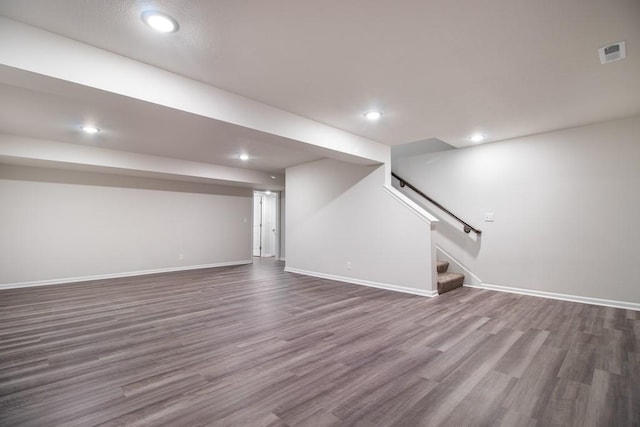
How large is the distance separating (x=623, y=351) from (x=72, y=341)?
204 inches

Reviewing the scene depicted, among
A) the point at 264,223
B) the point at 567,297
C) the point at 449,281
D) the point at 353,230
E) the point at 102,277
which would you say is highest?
the point at 264,223

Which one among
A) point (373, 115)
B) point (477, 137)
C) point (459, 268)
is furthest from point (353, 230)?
point (477, 137)

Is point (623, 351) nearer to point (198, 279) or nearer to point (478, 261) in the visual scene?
point (478, 261)

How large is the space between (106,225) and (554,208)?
856 centimetres

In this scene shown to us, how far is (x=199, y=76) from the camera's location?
2.81 metres

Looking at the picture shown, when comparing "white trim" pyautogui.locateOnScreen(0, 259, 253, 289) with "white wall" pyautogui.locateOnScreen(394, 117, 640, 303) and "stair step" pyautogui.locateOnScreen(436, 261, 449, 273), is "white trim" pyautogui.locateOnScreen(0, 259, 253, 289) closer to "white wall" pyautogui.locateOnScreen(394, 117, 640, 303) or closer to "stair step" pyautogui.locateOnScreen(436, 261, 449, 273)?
"stair step" pyautogui.locateOnScreen(436, 261, 449, 273)

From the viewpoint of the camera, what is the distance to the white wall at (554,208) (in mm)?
3939

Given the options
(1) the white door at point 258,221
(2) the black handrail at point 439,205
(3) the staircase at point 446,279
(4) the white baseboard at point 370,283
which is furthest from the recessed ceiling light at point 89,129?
(1) the white door at point 258,221

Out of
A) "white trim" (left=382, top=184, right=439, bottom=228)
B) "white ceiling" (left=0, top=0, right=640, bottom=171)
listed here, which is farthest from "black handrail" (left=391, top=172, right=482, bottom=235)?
"white ceiling" (left=0, top=0, right=640, bottom=171)

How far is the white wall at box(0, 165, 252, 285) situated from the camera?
5410 millimetres

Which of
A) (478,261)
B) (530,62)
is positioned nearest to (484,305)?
(478,261)

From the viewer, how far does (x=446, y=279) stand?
4.85 metres

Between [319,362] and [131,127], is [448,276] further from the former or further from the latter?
[131,127]

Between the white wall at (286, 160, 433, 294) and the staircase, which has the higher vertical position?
the white wall at (286, 160, 433, 294)
